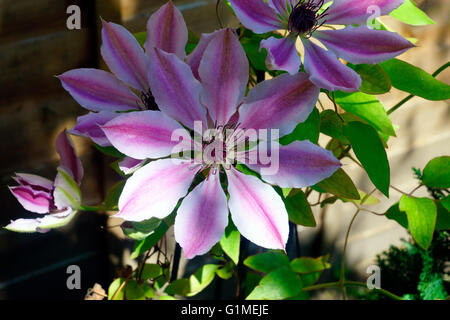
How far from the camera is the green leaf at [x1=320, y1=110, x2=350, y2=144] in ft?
2.15

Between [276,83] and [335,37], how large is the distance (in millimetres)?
112

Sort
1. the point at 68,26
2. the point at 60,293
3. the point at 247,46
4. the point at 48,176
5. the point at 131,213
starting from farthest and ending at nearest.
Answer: the point at 60,293
the point at 48,176
the point at 68,26
the point at 247,46
the point at 131,213

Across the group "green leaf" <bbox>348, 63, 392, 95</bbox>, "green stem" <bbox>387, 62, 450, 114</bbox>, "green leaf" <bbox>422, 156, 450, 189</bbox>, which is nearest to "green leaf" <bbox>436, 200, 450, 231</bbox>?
"green leaf" <bbox>422, 156, 450, 189</bbox>

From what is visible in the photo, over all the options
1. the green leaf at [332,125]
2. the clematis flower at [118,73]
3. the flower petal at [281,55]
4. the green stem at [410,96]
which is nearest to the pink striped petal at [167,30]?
the clematis flower at [118,73]

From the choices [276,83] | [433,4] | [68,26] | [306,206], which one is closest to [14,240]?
[68,26]

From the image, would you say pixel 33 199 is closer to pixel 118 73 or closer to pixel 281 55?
pixel 118 73

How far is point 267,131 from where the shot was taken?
0.54 meters

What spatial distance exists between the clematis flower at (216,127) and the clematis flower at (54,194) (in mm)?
207

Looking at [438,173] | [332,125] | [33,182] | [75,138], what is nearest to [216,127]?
[332,125]

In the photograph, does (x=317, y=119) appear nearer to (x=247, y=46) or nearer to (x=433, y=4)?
(x=247, y=46)

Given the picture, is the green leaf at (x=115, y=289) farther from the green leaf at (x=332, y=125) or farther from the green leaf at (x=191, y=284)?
the green leaf at (x=332, y=125)

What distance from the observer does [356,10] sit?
56 cm

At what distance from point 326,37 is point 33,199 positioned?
0.44 metres

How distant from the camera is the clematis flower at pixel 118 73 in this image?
0.56m
